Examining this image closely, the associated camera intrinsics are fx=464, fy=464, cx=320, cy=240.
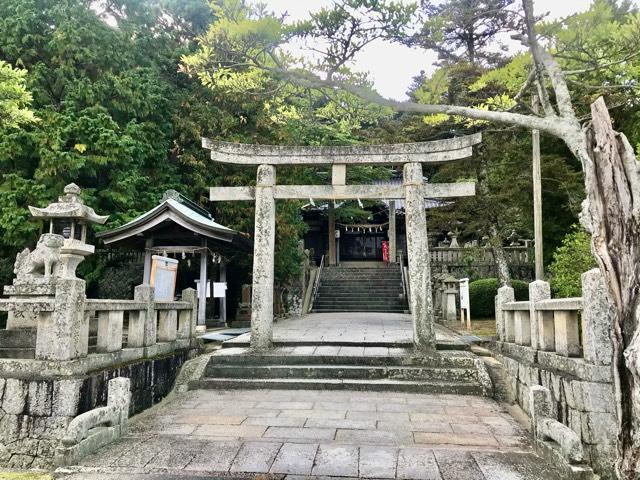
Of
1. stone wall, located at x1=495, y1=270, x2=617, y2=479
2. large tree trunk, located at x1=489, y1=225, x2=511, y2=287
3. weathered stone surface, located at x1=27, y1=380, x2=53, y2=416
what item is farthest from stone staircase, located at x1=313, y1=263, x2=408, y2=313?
weathered stone surface, located at x1=27, y1=380, x2=53, y2=416

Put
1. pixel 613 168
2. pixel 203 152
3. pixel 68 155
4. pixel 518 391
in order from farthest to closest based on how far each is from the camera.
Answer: pixel 203 152 < pixel 68 155 < pixel 518 391 < pixel 613 168

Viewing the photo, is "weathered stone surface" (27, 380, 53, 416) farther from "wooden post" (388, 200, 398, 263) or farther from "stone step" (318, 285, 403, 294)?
"wooden post" (388, 200, 398, 263)

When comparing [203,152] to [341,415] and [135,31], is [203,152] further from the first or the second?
[341,415]

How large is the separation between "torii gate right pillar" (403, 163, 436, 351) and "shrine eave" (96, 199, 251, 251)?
6.16 m

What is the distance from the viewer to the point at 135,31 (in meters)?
20.0

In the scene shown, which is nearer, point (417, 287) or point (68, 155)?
point (417, 287)

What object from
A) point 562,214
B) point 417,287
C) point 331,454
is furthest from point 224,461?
point 562,214

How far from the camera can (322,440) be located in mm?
5246

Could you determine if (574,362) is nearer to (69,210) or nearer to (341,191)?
(341,191)

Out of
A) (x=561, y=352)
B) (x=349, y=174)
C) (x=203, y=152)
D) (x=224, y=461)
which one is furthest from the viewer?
(x=349, y=174)

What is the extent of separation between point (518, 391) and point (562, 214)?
12.9m

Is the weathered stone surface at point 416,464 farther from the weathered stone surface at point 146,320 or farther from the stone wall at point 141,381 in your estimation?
the weathered stone surface at point 146,320

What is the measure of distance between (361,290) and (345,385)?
14799 mm

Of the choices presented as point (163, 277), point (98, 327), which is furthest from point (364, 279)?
point (98, 327)
